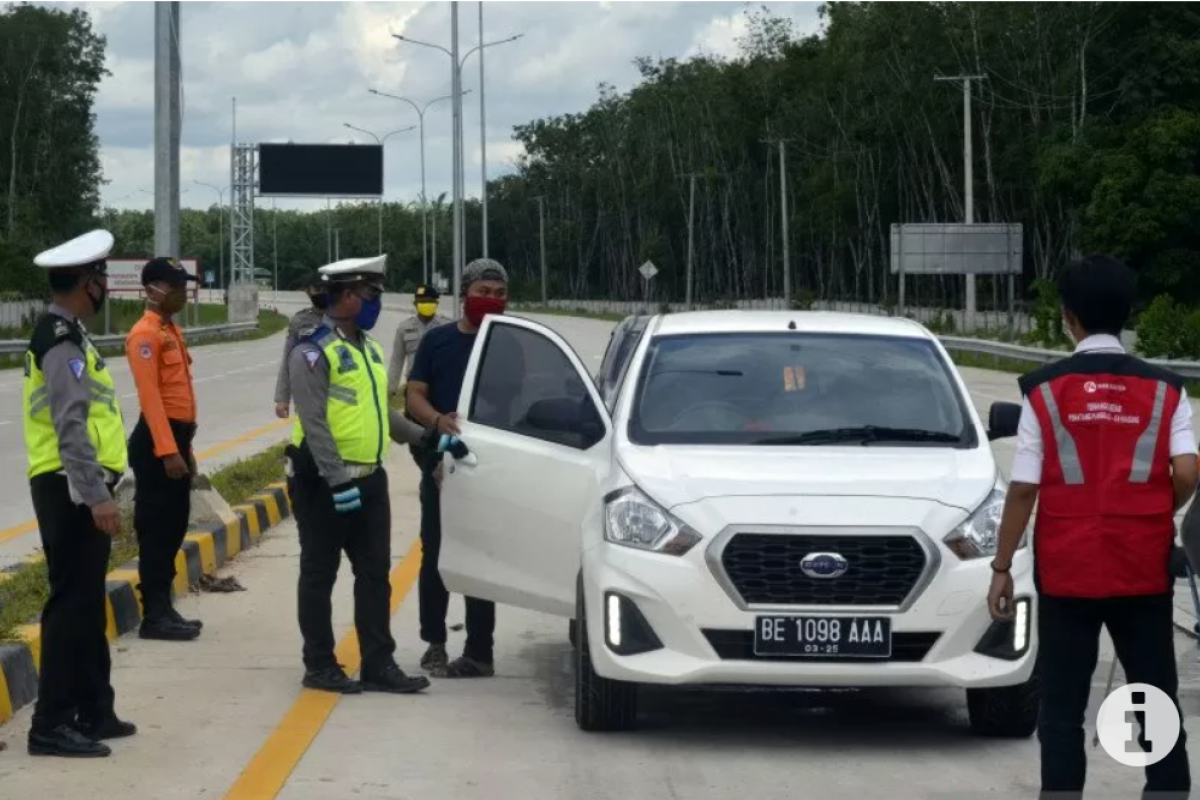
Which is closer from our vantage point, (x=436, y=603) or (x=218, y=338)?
(x=436, y=603)

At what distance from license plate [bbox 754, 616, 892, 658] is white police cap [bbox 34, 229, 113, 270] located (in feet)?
8.73

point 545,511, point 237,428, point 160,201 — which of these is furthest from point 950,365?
point 237,428

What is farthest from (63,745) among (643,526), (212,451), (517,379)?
(212,451)

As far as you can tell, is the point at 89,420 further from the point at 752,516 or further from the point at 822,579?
the point at 822,579

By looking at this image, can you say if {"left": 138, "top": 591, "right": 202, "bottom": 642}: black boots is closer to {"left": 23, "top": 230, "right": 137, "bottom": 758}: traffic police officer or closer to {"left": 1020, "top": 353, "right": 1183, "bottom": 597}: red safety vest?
{"left": 23, "top": 230, "right": 137, "bottom": 758}: traffic police officer

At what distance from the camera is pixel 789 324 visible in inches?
369

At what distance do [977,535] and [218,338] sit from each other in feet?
204

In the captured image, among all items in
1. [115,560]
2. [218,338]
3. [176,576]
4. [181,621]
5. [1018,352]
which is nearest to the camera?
[181,621]

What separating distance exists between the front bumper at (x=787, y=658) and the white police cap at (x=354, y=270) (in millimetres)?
1961

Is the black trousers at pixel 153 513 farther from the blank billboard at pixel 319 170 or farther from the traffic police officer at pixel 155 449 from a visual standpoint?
the blank billboard at pixel 319 170

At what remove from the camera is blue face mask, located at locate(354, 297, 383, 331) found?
9094 mm

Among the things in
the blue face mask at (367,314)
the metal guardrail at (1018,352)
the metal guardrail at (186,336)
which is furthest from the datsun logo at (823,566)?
the metal guardrail at (186,336)

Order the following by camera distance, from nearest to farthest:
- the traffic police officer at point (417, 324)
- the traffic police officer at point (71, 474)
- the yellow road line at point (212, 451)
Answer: the traffic police officer at point (71, 474) < the yellow road line at point (212, 451) < the traffic police officer at point (417, 324)

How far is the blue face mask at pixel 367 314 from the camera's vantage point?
909cm
